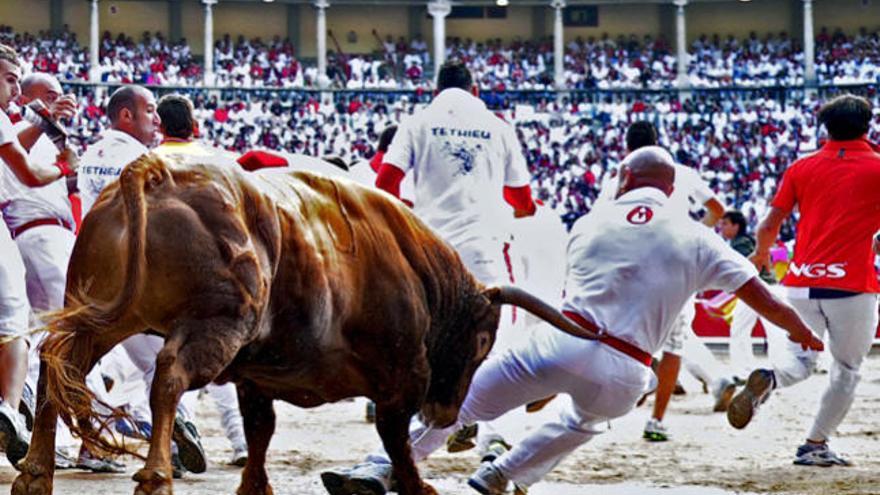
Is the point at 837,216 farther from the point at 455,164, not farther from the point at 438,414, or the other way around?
the point at 438,414

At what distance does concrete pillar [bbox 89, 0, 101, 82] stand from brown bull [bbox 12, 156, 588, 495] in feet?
128

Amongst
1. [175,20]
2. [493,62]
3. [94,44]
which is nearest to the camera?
Result: [94,44]

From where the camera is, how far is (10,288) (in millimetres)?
5715

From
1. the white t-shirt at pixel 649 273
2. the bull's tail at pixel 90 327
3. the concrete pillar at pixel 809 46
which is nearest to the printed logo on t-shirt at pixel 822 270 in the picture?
the white t-shirt at pixel 649 273

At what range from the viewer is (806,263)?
6734mm

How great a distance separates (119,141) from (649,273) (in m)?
2.63

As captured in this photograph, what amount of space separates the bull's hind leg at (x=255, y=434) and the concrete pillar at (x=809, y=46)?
4053cm

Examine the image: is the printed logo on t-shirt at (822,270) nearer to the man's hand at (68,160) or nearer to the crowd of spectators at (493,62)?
the man's hand at (68,160)

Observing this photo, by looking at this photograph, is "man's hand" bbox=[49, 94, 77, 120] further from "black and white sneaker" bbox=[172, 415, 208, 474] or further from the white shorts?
"black and white sneaker" bbox=[172, 415, 208, 474]

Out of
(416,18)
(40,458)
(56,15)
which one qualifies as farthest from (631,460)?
(416,18)

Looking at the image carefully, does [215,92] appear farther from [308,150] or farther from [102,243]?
[102,243]

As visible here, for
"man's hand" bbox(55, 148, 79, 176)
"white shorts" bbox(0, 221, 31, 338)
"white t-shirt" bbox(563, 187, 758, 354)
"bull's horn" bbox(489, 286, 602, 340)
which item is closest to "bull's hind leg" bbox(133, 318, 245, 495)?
"bull's horn" bbox(489, 286, 602, 340)

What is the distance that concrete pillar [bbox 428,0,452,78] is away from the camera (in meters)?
46.6

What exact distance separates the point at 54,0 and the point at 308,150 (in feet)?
43.5
